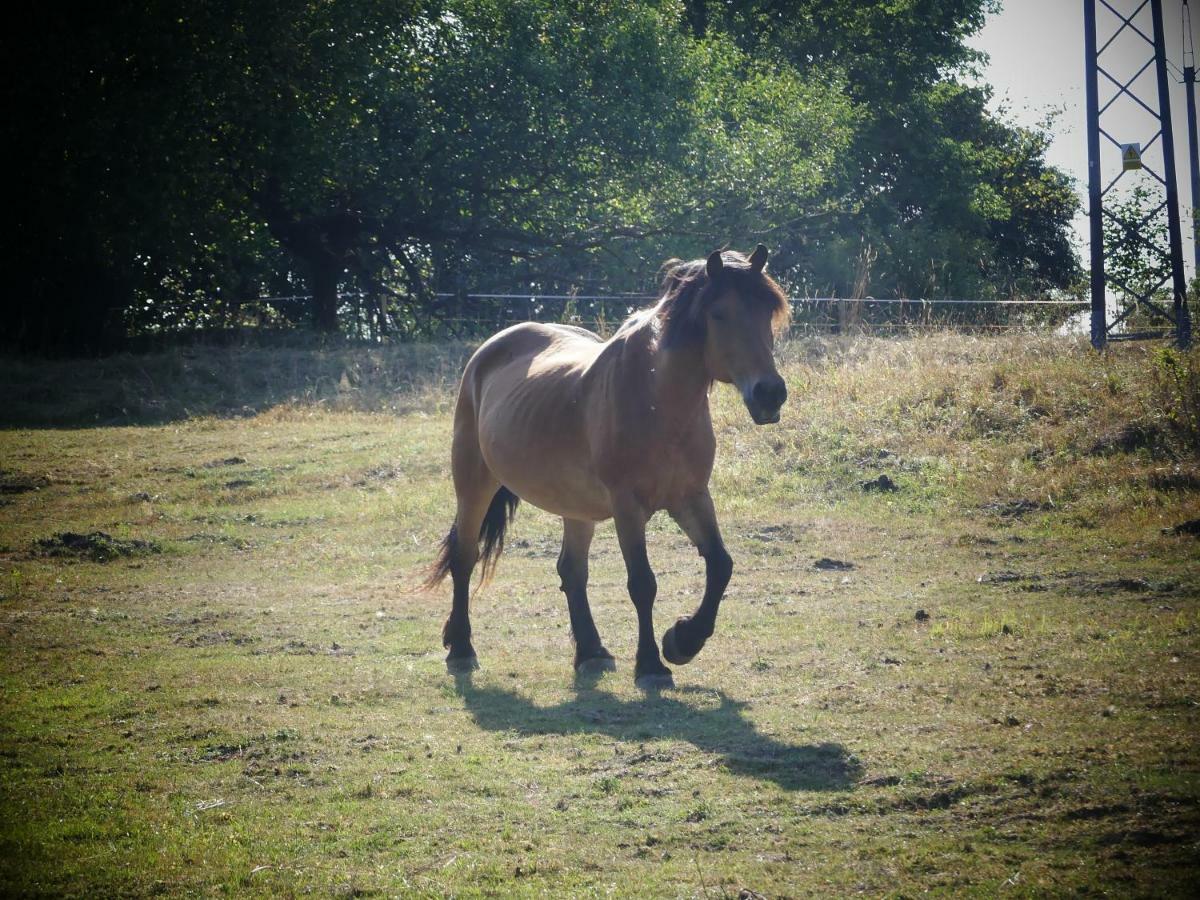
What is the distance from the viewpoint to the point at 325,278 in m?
25.8

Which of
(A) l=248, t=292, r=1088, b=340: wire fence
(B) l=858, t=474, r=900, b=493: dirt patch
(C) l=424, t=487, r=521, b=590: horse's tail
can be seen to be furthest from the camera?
(A) l=248, t=292, r=1088, b=340: wire fence

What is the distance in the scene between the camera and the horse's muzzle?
19.9ft

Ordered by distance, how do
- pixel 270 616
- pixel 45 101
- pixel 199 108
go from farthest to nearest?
pixel 199 108, pixel 45 101, pixel 270 616

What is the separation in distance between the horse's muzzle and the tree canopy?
56.4 feet

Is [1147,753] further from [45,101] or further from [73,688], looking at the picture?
[45,101]

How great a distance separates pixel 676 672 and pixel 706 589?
59 cm

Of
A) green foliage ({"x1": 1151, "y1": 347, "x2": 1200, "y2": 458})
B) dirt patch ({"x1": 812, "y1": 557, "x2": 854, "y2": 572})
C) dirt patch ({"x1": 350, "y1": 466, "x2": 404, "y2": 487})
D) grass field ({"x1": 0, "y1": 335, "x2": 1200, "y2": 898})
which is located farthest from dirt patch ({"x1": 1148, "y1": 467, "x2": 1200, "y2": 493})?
dirt patch ({"x1": 350, "y1": 466, "x2": 404, "y2": 487})

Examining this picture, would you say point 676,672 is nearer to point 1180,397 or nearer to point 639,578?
point 639,578

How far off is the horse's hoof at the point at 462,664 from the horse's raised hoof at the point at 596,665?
27.4 inches

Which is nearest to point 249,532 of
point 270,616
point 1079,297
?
point 270,616

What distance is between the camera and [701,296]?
21.1ft

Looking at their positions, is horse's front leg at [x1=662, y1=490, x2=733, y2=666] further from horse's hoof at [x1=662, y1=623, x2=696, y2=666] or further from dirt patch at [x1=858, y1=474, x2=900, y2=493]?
dirt patch at [x1=858, y1=474, x2=900, y2=493]

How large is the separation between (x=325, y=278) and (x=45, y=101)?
22.9ft

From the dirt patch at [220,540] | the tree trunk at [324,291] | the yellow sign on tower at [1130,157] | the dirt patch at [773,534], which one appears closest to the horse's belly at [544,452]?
the dirt patch at [773,534]
